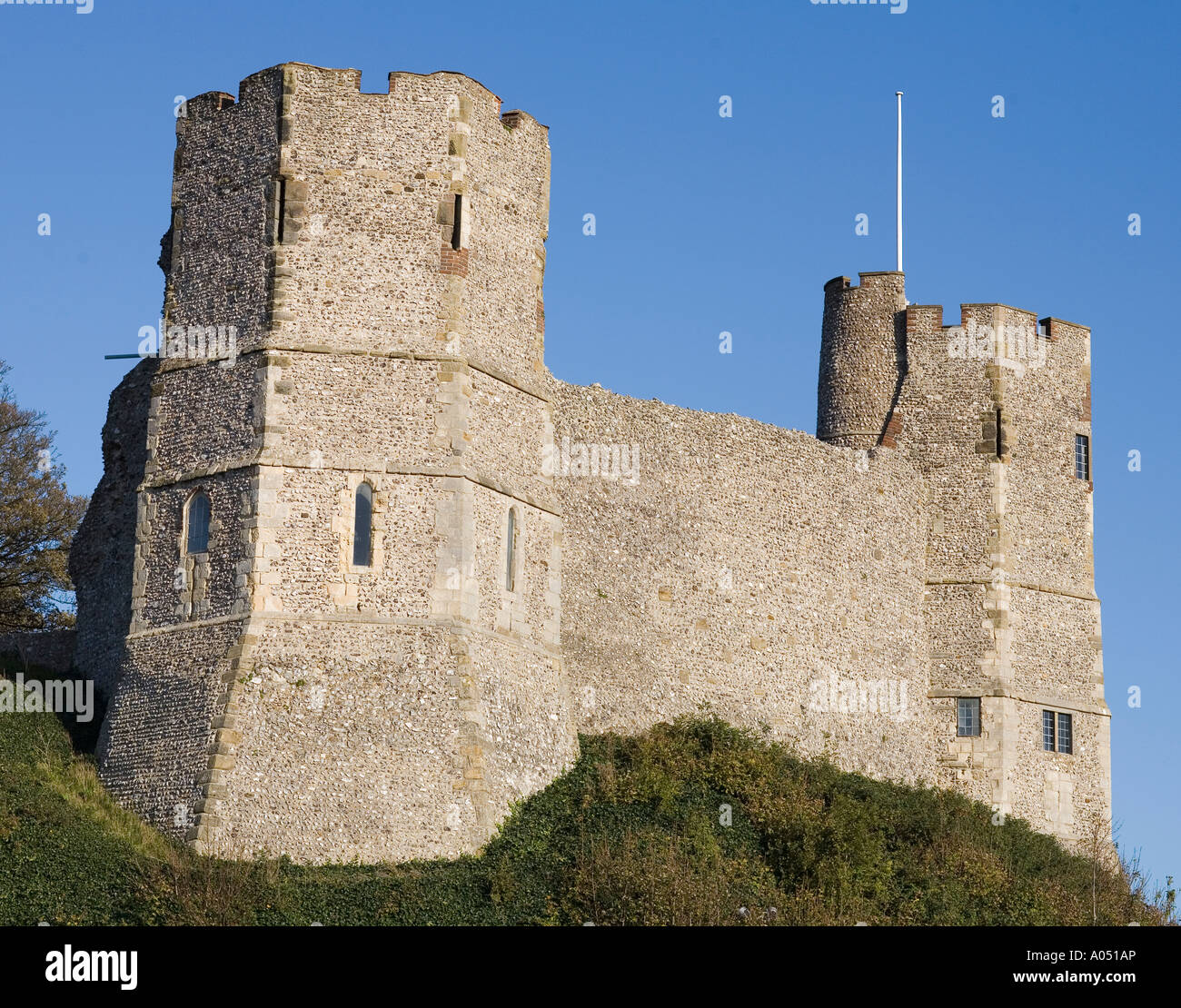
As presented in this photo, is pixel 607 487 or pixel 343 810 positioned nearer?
pixel 343 810

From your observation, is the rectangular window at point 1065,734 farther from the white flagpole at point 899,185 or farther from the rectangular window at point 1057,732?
the white flagpole at point 899,185

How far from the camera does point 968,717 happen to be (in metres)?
41.4

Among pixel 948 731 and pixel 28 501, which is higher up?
pixel 28 501

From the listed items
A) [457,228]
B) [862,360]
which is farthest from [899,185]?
[457,228]

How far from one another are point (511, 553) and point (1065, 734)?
503 inches

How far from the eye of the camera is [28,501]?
4812cm

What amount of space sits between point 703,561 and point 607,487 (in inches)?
88.7

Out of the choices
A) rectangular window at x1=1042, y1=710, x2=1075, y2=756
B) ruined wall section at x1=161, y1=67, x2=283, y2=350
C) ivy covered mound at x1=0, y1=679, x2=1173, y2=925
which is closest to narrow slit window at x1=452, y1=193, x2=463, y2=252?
ruined wall section at x1=161, y1=67, x2=283, y2=350

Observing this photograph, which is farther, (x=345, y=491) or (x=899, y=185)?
(x=899, y=185)

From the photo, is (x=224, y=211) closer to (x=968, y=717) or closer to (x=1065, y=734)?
(x=968, y=717)

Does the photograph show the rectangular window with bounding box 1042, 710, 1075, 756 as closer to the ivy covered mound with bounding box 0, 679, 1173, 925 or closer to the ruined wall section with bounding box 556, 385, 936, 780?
the ruined wall section with bounding box 556, 385, 936, 780
